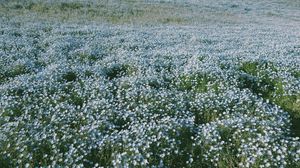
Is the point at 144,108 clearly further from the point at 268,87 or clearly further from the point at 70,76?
the point at 268,87

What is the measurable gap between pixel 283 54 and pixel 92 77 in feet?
31.0

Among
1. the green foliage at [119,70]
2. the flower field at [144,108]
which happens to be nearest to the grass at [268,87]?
the flower field at [144,108]

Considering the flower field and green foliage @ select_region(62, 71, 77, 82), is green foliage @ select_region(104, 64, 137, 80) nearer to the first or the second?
the flower field

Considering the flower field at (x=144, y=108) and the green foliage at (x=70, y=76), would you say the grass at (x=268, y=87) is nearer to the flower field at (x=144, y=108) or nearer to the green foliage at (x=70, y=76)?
the flower field at (x=144, y=108)

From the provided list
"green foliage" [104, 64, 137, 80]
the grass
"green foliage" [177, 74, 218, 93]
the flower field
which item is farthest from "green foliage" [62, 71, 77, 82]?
the grass

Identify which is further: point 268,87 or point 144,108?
point 268,87

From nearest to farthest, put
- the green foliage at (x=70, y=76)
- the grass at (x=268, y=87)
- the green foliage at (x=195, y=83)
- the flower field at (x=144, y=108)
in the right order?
the flower field at (x=144, y=108), the grass at (x=268, y=87), the green foliage at (x=195, y=83), the green foliage at (x=70, y=76)

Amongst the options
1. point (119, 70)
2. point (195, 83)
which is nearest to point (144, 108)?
point (195, 83)

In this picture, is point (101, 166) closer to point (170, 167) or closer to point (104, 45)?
point (170, 167)

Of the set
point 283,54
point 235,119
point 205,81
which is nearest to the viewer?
point 235,119

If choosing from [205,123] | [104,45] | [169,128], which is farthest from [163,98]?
[104,45]

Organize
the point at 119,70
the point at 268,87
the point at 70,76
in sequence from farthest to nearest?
the point at 119,70
the point at 70,76
the point at 268,87

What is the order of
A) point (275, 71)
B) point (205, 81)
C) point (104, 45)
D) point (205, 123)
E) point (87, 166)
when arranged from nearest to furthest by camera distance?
point (87, 166) → point (205, 123) → point (205, 81) → point (275, 71) → point (104, 45)

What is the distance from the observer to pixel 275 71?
12961 mm
